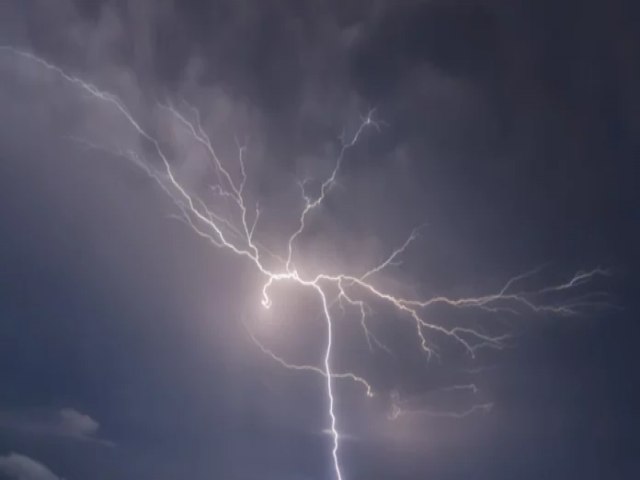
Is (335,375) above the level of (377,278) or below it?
below

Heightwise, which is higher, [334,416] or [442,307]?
[442,307]

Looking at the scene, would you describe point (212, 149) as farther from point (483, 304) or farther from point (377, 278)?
point (483, 304)

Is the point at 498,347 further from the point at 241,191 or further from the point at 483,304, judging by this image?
the point at 241,191

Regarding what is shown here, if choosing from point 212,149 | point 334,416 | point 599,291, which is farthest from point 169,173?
point 599,291

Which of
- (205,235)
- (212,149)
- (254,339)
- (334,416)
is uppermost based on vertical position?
(212,149)

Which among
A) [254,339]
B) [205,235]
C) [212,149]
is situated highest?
[212,149]

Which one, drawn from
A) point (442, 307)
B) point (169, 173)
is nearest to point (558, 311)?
point (442, 307)

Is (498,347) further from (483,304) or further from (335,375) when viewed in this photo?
(335,375)

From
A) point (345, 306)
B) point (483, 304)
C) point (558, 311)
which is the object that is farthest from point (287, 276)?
point (558, 311)
